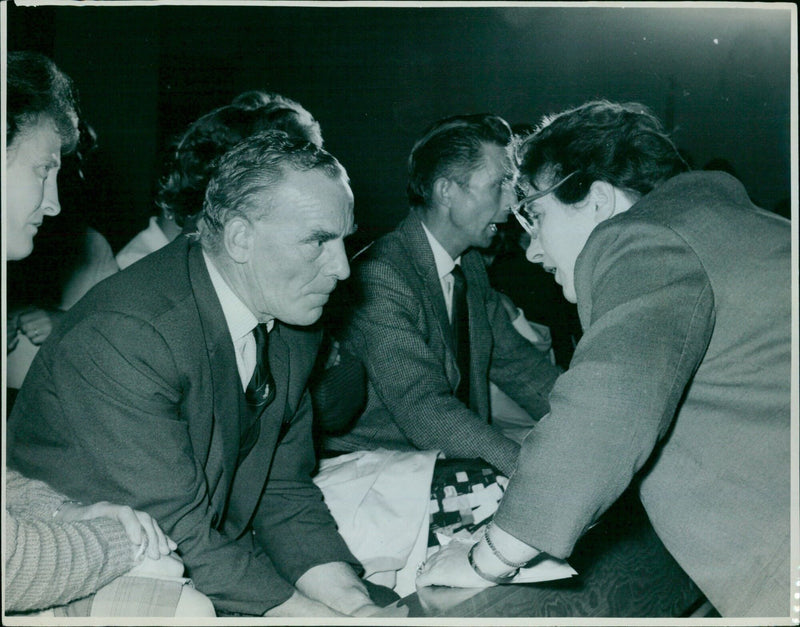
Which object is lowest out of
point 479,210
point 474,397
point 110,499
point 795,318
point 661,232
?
point 474,397

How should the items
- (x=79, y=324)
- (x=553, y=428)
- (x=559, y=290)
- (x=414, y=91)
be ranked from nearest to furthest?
(x=553, y=428) → (x=79, y=324) → (x=559, y=290) → (x=414, y=91)

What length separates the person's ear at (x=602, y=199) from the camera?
4.28 ft

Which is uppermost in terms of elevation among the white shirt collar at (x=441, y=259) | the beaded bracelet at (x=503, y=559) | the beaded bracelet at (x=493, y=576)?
the white shirt collar at (x=441, y=259)

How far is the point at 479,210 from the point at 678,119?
2.23 meters

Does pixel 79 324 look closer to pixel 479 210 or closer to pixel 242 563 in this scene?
pixel 242 563

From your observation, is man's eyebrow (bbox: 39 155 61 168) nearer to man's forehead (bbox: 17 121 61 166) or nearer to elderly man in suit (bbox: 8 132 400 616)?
man's forehead (bbox: 17 121 61 166)

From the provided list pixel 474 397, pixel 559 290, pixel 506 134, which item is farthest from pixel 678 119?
pixel 474 397

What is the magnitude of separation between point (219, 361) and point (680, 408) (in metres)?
0.86

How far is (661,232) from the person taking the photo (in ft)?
3.34

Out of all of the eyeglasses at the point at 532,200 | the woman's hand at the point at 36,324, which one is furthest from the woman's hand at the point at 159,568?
the woman's hand at the point at 36,324

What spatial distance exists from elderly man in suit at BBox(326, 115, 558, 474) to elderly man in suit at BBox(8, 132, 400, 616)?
0.43 m

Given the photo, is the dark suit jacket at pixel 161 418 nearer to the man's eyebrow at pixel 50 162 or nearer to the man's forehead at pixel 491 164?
the man's eyebrow at pixel 50 162

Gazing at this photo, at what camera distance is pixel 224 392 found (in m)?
1.28

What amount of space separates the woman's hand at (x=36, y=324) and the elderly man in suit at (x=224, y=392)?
0.95 metres
